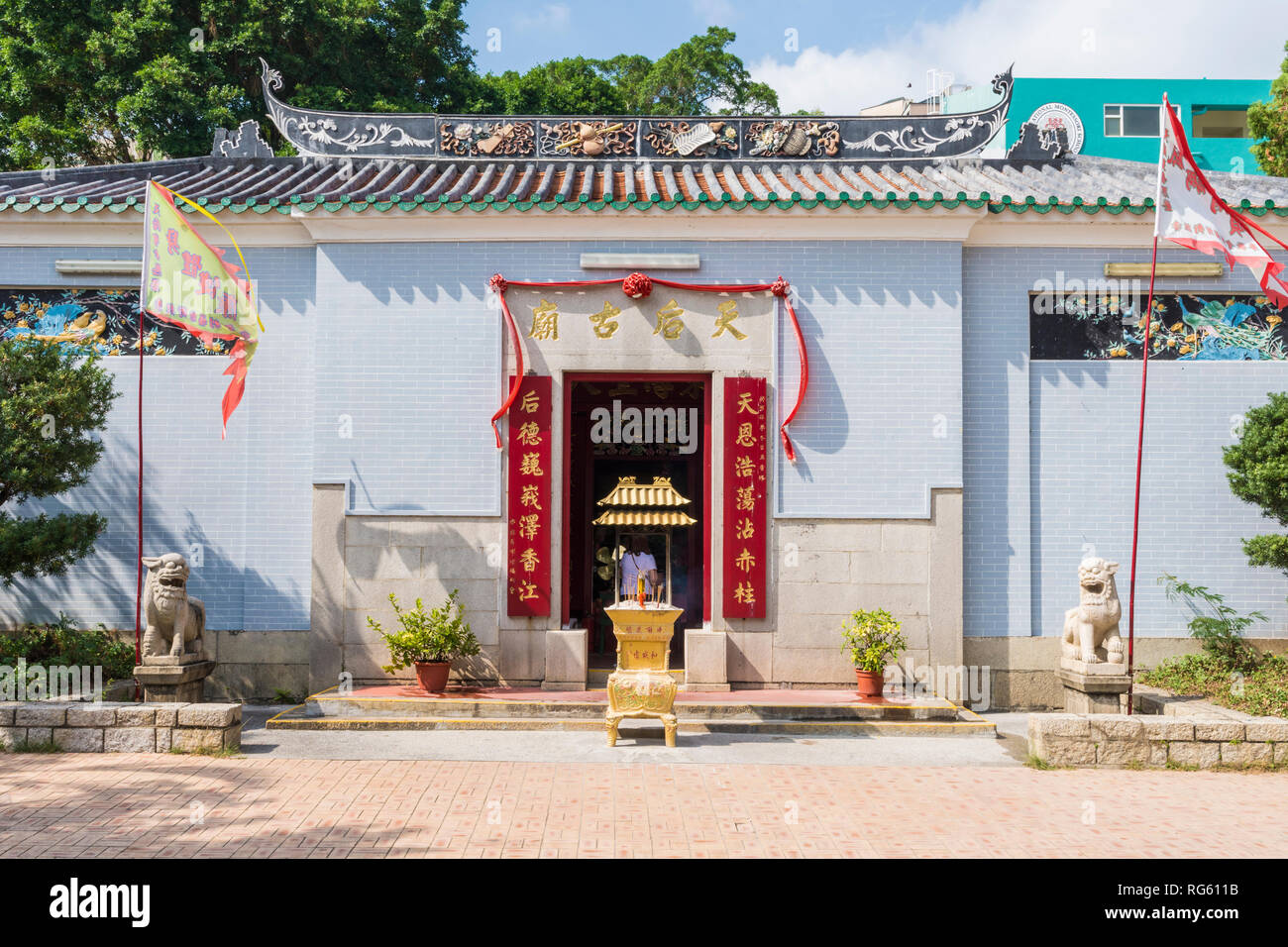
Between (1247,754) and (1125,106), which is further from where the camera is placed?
(1125,106)

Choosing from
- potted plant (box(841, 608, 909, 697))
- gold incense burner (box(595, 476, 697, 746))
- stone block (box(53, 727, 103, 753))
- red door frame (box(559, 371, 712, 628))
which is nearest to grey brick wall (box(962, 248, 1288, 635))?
potted plant (box(841, 608, 909, 697))

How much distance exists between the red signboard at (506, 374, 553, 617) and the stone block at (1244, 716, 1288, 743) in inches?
251

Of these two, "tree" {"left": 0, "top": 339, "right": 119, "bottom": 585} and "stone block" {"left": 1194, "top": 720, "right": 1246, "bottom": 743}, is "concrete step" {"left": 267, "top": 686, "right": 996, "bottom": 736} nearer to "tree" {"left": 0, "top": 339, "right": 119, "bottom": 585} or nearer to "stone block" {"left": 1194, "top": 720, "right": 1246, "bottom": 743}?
"stone block" {"left": 1194, "top": 720, "right": 1246, "bottom": 743}

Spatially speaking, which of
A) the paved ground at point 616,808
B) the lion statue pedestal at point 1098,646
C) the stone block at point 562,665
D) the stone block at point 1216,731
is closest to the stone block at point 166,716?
the paved ground at point 616,808

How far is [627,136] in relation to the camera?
12.8m

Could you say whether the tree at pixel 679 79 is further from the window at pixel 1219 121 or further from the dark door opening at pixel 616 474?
the dark door opening at pixel 616 474

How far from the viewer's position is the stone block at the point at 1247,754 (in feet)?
26.6

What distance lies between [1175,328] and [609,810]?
26.9ft

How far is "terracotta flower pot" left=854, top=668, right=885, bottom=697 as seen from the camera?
9.75 meters

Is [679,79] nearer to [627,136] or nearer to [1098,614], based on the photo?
[627,136]

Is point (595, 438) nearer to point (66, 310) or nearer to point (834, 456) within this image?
point (834, 456)

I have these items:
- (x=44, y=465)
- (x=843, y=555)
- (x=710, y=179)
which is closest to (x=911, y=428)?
(x=843, y=555)

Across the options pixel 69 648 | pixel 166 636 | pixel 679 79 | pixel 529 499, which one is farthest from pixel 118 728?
pixel 679 79

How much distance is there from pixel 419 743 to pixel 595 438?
18.3 feet
